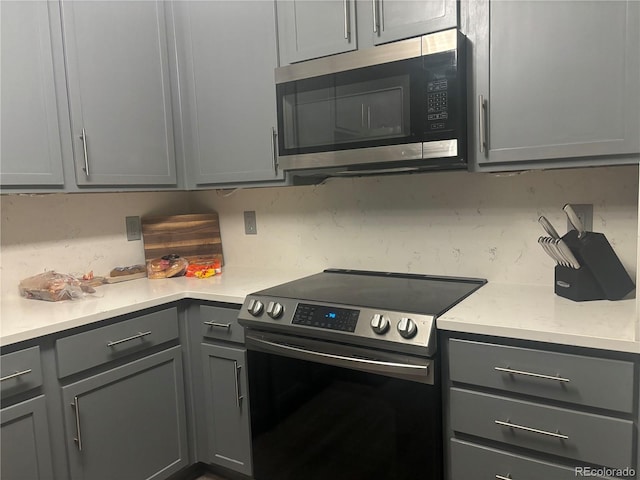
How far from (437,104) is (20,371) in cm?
155

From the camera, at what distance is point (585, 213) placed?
170cm

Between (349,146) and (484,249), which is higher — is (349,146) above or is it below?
above

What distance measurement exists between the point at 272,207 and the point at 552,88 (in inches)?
54.6

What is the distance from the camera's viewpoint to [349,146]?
1.73 m

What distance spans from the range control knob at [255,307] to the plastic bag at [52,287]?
2.33ft

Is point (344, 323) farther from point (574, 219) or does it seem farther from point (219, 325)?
point (574, 219)

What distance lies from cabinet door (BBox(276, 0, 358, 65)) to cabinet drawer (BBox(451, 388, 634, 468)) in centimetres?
129

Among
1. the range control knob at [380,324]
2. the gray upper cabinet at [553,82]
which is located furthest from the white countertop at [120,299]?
the gray upper cabinet at [553,82]

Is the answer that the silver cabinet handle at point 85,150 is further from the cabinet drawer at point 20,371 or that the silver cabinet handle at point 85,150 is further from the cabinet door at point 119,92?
the cabinet drawer at point 20,371

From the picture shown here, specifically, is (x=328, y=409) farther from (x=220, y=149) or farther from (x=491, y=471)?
(x=220, y=149)

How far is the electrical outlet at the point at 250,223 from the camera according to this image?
249cm

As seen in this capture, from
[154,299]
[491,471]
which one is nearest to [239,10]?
[154,299]

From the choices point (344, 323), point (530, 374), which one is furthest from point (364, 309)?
point (530, 374)

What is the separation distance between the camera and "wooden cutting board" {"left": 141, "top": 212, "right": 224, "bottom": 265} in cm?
242
